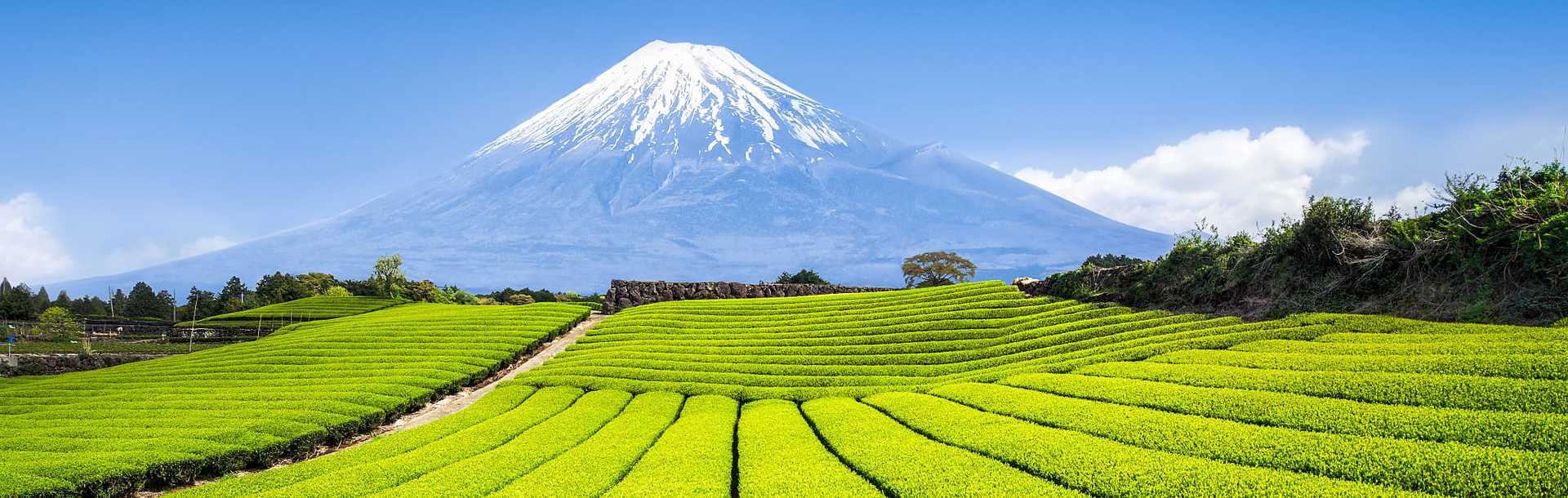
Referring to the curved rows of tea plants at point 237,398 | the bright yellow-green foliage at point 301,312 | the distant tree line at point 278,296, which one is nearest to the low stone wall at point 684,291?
the curved rows of tea plants at point 237,398

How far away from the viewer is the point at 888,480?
29.7 ft

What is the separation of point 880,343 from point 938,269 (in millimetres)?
53113

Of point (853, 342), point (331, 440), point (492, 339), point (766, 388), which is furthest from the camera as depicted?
point (492, 339)

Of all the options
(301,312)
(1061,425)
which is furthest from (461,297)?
(1061,425)

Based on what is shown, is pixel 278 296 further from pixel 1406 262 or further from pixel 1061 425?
pixel 1406 262

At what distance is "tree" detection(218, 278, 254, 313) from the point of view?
2167 inches

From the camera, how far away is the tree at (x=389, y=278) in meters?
56.4

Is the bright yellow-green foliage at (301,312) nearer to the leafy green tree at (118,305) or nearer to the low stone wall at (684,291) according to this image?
the low stone wall at (684,291)

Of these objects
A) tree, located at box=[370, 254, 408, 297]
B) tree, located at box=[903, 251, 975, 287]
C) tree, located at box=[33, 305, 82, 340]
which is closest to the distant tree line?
tree, located at box=[370, 254, 408, 297]

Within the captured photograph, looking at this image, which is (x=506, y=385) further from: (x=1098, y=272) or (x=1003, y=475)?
(x=1098, y=272)

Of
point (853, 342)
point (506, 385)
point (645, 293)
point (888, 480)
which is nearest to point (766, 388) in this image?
point (853, 342)

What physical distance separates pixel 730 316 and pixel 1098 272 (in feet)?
41.5

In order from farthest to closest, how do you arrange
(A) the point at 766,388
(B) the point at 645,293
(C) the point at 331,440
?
(B) the point at 645,293 → (A) the point at 766,388 → (C) the point at 331,440

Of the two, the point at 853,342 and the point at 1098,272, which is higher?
the point at 1098,272
